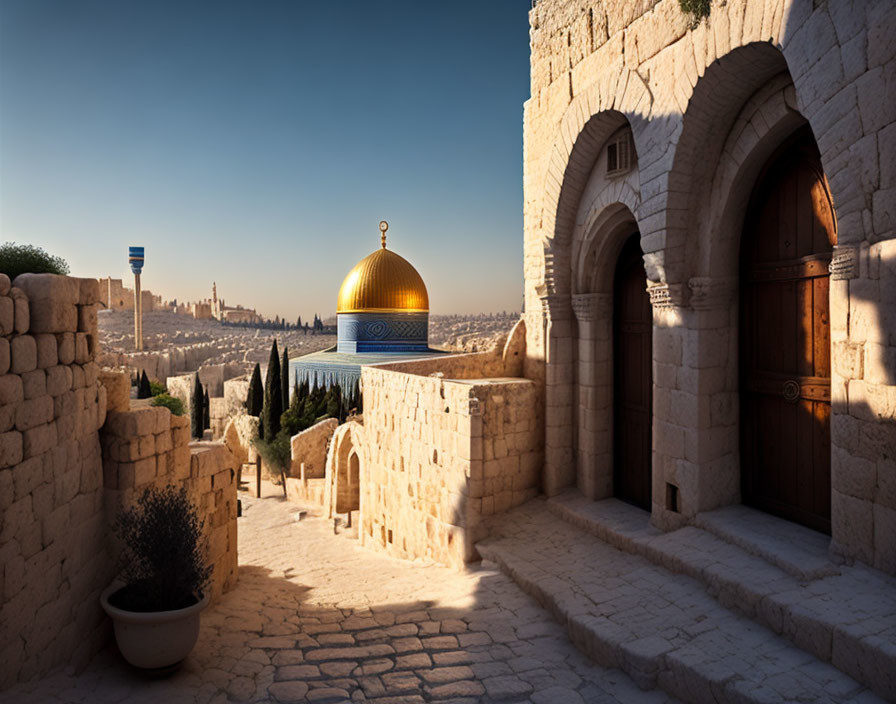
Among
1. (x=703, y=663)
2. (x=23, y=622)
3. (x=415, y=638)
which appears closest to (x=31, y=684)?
(x=23, y=622)

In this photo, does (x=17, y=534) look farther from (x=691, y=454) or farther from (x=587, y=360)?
(x=587, y=360)

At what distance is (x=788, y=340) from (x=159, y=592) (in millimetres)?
5553

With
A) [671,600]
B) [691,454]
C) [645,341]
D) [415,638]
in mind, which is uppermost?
[645,341]

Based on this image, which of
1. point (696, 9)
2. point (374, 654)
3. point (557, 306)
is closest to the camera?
point (374, 654)

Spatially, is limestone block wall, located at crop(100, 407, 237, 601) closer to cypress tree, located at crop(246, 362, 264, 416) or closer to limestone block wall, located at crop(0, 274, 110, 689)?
limestone block wall, located at crop(0, 274, 110, 689)

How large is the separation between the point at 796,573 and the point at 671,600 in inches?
35.8

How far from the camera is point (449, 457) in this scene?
7.24 meters

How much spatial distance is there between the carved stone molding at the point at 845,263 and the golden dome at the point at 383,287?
18691mm

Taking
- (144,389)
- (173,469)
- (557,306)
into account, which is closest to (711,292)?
(557,306)

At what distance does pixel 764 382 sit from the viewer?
18.6 ft

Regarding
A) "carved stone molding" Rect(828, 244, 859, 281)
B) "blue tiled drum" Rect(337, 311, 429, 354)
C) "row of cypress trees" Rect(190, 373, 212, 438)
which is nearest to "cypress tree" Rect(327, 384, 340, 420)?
"blue tiled drum" Rect(337, 311, 429, 354)

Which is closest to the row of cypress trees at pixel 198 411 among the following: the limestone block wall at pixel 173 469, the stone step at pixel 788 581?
the limestone block wall at pixel 173 469

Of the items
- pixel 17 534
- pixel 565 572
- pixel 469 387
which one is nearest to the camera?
pixel 17 534

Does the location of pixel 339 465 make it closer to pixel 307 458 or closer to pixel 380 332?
pixel 307 458
